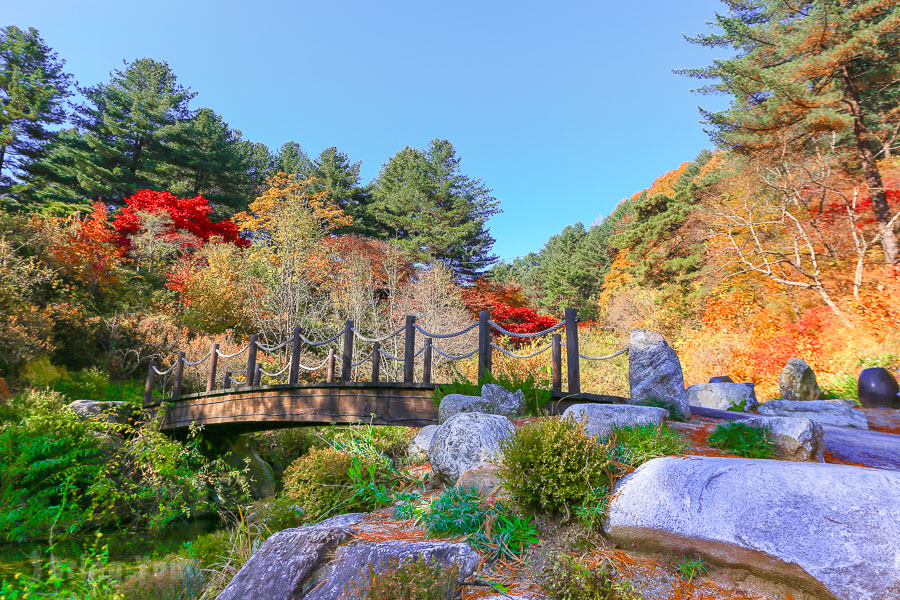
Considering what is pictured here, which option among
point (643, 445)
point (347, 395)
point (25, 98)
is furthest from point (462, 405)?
point (25, 98)

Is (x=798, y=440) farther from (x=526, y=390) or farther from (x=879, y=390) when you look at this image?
(x=879, y=390)

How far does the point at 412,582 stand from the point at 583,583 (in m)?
0.87

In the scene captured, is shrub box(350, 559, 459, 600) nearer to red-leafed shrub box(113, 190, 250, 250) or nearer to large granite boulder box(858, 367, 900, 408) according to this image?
large granite boulder box(858, 367, 900, 408)

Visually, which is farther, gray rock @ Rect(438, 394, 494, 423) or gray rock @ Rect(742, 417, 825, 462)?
gray rock @ Rect(438, 394, 494, 423)

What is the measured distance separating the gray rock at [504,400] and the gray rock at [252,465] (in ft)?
25.2

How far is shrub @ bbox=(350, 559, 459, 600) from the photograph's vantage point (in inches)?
90.6

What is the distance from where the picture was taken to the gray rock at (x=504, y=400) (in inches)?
207

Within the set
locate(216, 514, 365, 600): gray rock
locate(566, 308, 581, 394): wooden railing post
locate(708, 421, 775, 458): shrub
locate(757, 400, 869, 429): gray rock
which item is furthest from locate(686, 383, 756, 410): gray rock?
locate(216, 514, 365, 600): gray rock

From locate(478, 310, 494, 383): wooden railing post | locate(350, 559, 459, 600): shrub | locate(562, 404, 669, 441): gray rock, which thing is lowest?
locate(350, 559, 459, 600): shrub

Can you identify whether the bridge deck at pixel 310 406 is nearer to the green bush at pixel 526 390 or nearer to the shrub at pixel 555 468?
the green bush at pixel 526 390

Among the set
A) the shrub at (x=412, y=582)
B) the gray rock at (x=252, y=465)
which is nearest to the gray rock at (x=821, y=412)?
the shrub at (x=412, y=582)

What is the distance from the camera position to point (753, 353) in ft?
40.0

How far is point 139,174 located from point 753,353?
2688 centimetres

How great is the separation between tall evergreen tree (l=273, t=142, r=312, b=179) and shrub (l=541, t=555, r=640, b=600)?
→ 26.6m
